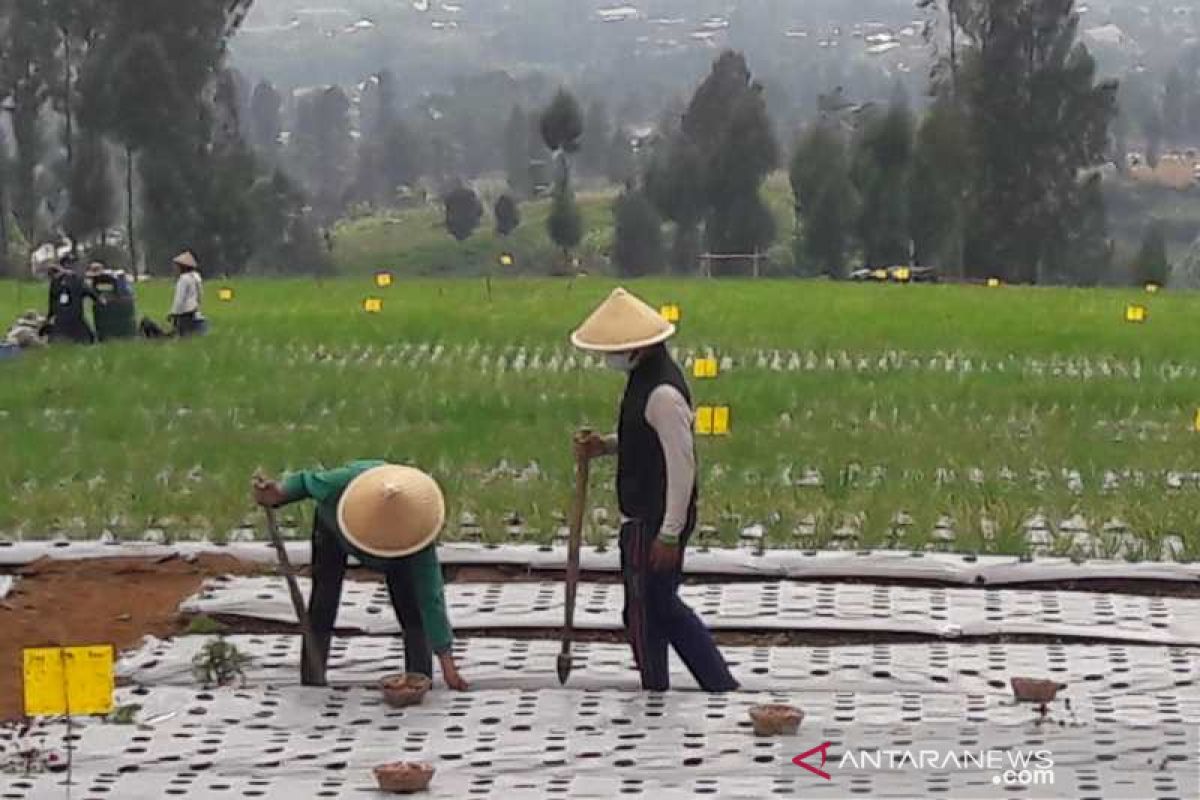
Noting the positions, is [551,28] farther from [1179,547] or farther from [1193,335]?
[1179,547]

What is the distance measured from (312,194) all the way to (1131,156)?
2590cm

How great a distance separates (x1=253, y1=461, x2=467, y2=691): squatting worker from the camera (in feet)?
17.4

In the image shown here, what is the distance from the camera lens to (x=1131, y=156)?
70062mm

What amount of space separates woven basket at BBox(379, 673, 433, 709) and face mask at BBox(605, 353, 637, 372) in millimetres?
904

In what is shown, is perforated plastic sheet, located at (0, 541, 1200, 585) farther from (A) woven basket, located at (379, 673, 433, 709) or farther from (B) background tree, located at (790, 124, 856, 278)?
(B) background tree, located at (790, 124, 856, 278)

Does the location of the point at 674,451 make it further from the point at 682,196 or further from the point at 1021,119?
the point at 682,196

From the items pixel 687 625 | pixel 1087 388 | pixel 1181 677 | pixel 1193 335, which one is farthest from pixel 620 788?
pixel 1193 335

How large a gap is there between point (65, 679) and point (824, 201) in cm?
3040

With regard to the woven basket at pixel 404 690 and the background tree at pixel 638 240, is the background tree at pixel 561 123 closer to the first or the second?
the background tree at pixel 638 240

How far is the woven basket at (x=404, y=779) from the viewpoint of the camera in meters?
4.55

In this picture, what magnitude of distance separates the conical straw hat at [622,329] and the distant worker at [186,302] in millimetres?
10507

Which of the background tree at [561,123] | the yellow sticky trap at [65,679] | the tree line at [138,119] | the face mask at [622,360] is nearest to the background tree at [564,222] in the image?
the background tree at [561,123]

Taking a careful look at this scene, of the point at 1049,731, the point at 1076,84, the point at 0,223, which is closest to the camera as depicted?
the point at 1049,731

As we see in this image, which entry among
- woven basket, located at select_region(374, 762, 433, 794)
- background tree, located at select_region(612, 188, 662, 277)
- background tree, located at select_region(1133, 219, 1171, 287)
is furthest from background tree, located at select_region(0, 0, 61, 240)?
woven basket, located at select_region(374, 762, 433, 794)
